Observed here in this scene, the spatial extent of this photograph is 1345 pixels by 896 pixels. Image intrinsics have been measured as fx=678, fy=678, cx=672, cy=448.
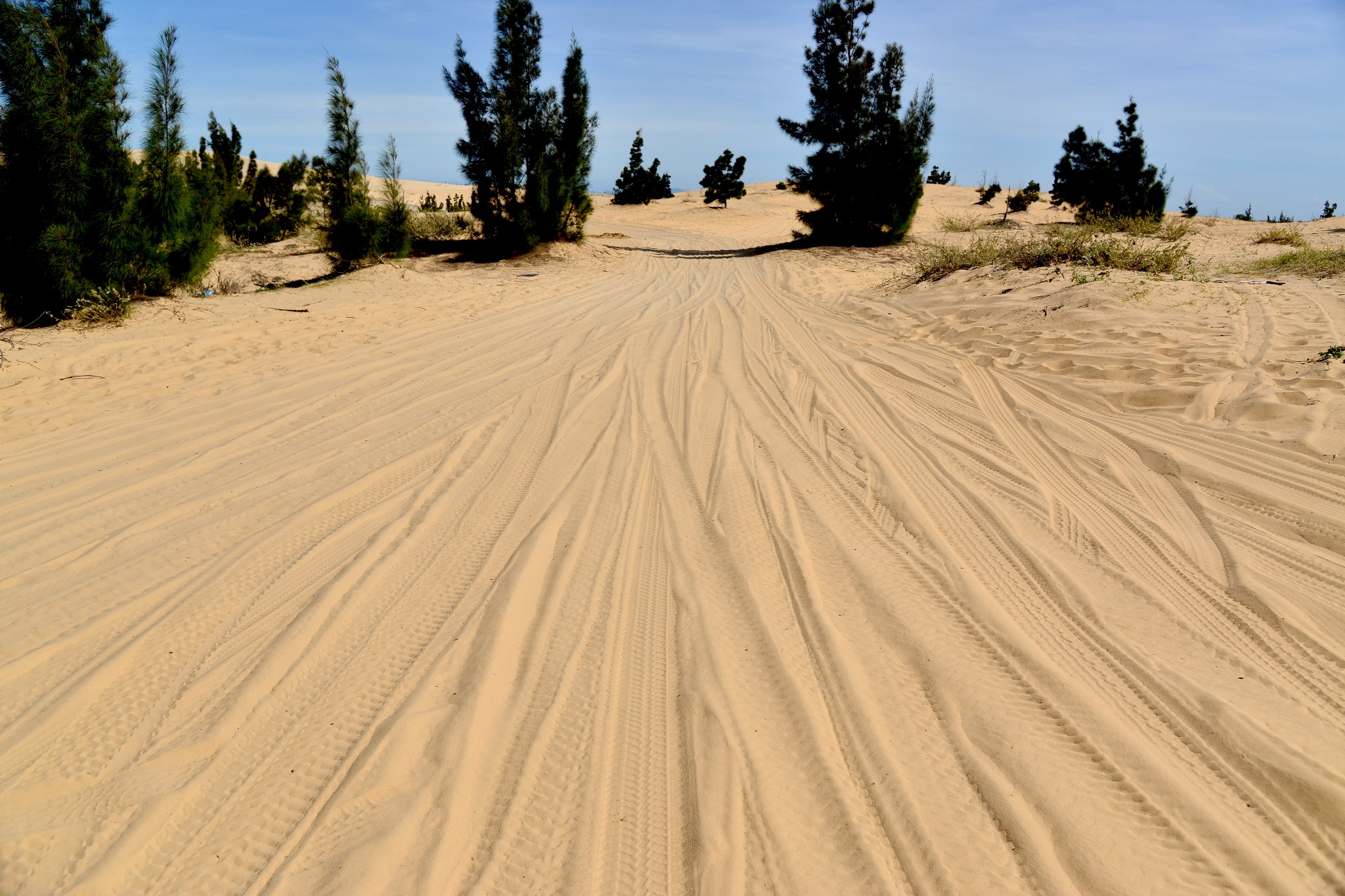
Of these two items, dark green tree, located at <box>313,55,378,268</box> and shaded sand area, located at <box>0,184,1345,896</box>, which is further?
dark green tree, located at <box>313,55,378,268</box>

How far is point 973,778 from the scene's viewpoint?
2088mm

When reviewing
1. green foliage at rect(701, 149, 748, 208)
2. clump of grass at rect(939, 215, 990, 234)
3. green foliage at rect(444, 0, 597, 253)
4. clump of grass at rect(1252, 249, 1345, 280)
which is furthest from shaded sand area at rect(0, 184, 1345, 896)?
green foliage at rect(701, 149, 748, 208)

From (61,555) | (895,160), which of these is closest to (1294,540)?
(61,555)

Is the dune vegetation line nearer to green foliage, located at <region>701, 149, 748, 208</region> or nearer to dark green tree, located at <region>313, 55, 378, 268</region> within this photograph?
dark green tree, located at <region>313, 55, 378, 268</region>

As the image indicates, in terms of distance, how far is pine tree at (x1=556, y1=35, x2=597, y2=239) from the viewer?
56.1 feet

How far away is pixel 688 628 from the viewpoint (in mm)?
2824

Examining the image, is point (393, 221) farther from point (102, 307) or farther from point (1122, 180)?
point (1122, 180)

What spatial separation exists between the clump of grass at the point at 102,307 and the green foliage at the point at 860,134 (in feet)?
52.5

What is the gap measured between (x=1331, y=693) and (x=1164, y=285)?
6686 mm

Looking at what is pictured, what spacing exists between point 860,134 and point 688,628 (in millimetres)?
18675

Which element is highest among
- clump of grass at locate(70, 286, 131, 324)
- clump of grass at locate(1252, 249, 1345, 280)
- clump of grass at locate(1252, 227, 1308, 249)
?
clump of grass at locate(1252, 227, 1308, 249)

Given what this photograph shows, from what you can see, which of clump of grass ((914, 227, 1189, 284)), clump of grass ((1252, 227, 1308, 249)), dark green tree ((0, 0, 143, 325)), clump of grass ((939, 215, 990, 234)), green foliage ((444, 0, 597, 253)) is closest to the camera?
dark green tree ((0, 0, 143, 325))

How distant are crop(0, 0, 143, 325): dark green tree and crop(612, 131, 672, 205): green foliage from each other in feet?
98.3

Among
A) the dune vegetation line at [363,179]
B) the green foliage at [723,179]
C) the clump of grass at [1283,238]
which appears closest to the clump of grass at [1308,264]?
the dune vegetation line at [363,179]
